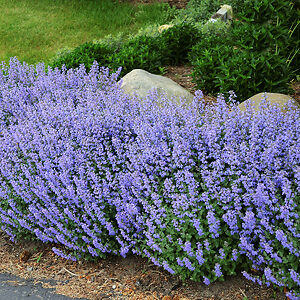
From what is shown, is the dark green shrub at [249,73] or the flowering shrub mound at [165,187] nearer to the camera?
the flowering shrub mound at [165,187]

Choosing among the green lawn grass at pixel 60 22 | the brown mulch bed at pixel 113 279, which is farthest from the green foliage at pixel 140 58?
the brown mulch bed at pixel 113 279

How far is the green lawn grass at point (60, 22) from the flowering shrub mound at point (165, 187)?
5626 mm

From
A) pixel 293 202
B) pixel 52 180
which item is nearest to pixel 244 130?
pixel 293 202

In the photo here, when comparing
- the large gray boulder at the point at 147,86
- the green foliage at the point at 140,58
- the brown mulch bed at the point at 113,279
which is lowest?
the brown mulch bed at the point at 113,279

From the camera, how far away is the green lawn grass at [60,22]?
9672mm

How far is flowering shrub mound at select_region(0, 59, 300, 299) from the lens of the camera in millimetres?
2760

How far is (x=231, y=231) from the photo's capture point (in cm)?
278

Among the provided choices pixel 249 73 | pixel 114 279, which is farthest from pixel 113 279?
pixel 249 73

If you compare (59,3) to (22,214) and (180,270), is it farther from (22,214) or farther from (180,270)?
(180,270)

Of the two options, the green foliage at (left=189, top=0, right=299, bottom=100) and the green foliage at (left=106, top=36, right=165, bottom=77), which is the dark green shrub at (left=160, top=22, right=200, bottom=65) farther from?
the green foliage at (left=189, top=0, right=299, bottom=100)

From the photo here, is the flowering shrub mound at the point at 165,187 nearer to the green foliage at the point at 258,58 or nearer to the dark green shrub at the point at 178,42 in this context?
the green foliage at the point at 258,58

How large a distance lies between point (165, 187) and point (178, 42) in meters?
4.44

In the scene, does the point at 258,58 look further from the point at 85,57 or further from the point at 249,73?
the point at 85,57

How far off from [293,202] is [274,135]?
850 millimetres
